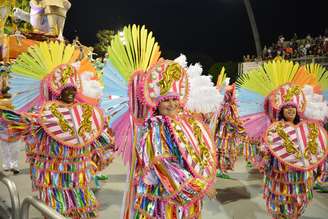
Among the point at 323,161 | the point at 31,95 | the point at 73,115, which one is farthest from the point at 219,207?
the point at 31,95

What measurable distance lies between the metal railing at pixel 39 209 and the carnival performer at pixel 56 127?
1.37m

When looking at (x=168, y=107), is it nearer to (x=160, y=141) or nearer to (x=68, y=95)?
(x=160, y=141)

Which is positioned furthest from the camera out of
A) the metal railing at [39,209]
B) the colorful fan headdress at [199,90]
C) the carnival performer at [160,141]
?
the colorful fan headdress at [199,90]

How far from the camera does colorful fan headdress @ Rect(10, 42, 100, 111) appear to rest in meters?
3.38

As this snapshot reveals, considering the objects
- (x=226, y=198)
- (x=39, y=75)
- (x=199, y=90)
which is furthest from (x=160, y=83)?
(x=226, y=198)

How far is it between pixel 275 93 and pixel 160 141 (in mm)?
1708

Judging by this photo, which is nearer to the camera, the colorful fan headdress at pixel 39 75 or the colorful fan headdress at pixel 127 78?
the colorful fan headdress at pixel 127 78

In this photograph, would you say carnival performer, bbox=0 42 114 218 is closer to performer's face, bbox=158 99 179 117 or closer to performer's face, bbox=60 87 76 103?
performer's face, bbox=60 87 76 103

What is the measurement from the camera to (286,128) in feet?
11.6

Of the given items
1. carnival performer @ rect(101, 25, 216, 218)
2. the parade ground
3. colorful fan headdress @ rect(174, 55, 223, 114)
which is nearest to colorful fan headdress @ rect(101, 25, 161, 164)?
carnival performer @ rect(101, 25, 216, 218)

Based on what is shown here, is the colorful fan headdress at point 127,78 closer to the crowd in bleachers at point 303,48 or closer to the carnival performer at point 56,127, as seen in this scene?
the carnival performer at point 56,127

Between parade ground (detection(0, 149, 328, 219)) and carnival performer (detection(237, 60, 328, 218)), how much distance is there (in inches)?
38.3

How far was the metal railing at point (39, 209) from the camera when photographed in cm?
160

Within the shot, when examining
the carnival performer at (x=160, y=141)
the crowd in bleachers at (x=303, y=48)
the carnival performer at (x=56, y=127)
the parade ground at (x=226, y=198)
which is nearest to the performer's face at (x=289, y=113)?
the carnival performer at (x=160, y=141)
